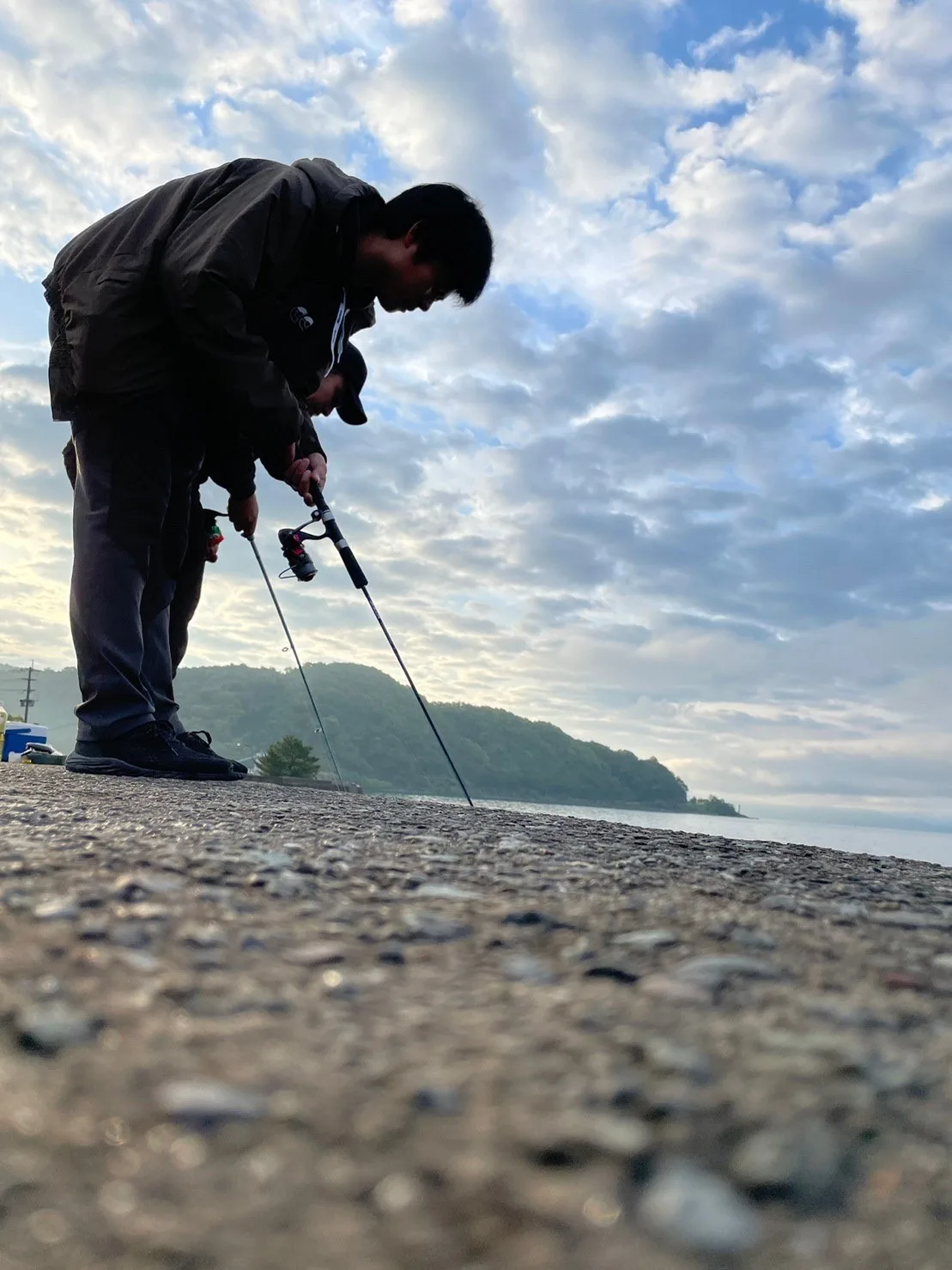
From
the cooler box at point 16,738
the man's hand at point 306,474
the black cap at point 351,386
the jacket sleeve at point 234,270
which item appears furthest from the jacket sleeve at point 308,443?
the cooler box at point 16,738

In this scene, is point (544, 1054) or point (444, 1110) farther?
point (544, 1054)

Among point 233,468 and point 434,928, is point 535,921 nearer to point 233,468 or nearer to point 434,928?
point 434,928

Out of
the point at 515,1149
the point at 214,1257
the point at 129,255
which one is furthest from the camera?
the point at 129,255

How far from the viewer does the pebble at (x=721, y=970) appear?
1.24m

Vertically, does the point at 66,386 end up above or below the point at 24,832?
above

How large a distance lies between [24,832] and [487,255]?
4343 millimetres

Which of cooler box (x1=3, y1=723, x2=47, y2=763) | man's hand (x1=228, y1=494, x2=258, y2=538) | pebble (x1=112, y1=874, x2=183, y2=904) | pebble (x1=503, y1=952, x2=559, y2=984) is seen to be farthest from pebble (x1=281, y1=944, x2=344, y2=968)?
cooler box (x1=3, y1=723, x2=47, y2=763)

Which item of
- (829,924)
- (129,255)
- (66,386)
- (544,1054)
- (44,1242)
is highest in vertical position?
(129,255)

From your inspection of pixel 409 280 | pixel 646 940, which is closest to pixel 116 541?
pixel 409 280

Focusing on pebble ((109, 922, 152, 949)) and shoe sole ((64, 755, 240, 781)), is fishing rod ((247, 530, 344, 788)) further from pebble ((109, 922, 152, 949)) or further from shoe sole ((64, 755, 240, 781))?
pebble ((109, 922, 152, 949))

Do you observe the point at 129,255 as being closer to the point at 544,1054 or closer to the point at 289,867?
the point at 289,867

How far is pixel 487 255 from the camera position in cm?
536

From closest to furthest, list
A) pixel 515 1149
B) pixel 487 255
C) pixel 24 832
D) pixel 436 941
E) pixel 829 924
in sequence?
pixel 515 1149 → pixel 436 941 → pixel 829 924 → pixel 24 832 → pixel 487 255

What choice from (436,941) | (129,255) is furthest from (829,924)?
(129,255)
